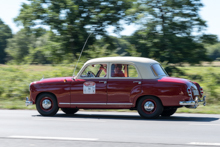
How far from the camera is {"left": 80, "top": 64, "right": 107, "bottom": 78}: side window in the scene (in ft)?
34.2

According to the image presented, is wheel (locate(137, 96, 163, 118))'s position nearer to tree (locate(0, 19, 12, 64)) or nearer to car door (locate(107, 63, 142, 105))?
car door (locate(107, 63, 142, 105))

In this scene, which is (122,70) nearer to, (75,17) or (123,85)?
(123,85)

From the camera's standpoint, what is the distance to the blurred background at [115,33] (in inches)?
856

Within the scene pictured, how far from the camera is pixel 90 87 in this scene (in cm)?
1034

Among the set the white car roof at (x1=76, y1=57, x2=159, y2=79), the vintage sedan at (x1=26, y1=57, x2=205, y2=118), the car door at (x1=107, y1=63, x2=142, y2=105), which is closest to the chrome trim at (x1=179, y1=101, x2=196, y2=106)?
the vintage sedan at (x1=26, y1=57, x2=205, y2=118)

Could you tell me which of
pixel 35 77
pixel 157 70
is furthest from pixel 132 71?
pixel 35 77

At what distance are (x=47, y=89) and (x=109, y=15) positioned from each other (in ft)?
46.2

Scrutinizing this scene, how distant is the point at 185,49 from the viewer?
72.8ft

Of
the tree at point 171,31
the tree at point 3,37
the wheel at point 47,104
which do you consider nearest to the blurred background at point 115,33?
the tree at point 171,31

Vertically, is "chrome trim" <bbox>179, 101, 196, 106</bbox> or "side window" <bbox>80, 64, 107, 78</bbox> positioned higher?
"side window" <bbox>80, 64, 107, 78</bbox>

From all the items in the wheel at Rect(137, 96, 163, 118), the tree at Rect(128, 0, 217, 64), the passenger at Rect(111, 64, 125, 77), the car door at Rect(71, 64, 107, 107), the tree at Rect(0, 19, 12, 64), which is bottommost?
the wheel at Rect(137, 96, 163, 118)

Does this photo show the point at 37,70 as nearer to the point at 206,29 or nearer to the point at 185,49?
the point at 185,49

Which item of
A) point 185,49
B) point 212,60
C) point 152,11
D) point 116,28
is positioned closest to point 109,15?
point 116,28

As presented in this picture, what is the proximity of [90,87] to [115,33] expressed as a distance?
15.0m
